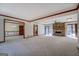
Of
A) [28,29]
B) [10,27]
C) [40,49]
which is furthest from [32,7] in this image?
[28,29]

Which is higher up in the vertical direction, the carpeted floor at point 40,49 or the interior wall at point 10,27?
the interior wall at point 10,27

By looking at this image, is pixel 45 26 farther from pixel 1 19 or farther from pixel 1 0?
pixel 1 0

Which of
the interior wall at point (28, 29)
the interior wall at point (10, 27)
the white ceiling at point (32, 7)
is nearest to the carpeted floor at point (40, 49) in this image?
the white ceiling at point (32, 7)

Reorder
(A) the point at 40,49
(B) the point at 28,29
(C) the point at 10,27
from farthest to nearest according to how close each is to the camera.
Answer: (B) the point at 28,29
(C) the point at 10,27
(A) the point at 40,49

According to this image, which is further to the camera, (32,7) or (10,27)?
(10,27)

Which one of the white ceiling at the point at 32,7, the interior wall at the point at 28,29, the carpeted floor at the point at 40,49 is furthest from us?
the interior wall at the point at 28,29

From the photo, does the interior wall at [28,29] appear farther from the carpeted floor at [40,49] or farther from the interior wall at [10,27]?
the carpeted floor at [40,49]

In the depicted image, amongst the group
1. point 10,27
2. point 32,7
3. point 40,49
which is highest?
point 32,7

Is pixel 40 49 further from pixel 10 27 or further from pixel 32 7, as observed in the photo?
pixel 10 27

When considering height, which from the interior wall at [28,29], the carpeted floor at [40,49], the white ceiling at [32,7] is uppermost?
the white ceiling at [32,7]

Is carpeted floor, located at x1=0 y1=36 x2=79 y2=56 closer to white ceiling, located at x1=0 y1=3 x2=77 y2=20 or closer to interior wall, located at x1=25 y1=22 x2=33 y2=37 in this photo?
white ceiling, located at x1=0 y1=3 x2=77 y2=20

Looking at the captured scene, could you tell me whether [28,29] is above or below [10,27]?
below

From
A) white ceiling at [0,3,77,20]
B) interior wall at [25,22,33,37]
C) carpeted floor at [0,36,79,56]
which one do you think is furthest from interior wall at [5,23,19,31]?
white ceiling at [0,3,77,20]

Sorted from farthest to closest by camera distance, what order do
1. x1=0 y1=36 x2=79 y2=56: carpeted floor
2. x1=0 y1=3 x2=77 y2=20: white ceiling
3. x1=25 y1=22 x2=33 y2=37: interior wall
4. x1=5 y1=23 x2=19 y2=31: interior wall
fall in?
x1=25 y1=22 x2=33 y2=37: interior wall < x1=5 y1=23 x2=19 y2=31: interior wall < x1=0 y1=3 x2=77 y2=20: white ceiling < x1=0 y1=36 x2=79 y2=56: carpeted floor
